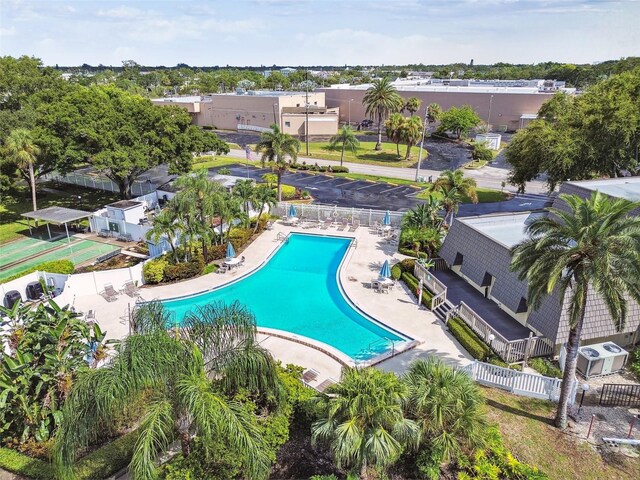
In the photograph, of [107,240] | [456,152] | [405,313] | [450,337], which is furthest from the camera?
[456,152]

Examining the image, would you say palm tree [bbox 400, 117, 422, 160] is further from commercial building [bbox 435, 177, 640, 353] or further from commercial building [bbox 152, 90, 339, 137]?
commercial building [bbox 435, 177, 640, 353]

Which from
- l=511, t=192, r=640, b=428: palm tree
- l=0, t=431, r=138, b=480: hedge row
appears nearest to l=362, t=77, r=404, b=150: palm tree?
l=511, t=192, r=640, b=428: palm tree

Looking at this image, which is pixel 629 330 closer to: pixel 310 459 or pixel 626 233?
pixel 626 233

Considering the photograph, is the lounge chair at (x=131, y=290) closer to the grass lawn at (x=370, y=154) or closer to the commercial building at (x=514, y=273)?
the commercial building at (x=514, y=273)

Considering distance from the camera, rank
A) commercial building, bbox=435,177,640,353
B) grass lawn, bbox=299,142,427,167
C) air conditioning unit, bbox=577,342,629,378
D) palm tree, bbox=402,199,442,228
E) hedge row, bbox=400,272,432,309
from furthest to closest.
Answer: grass lawn, bbox=299,142,427,167 → palm tree, bbox=402,199,442,228 → hedge row, bbox=400,272,432,309 → commercial building, bbox=435,177,640,353 → air conditioning unit, bbox=577,342,629,378

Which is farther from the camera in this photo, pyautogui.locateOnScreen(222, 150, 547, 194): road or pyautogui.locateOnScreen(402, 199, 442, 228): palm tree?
pyautogui.locateOnScreen(222, 150, 547, 194): road

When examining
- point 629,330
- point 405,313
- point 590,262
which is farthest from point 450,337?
point 590,262

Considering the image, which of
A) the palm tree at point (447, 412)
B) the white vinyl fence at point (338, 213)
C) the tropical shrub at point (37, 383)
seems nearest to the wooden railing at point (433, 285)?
the white vinyl fence at point (338, 213)
